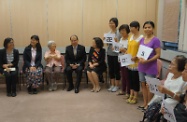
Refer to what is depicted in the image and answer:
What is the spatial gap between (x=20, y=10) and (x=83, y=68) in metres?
2.17

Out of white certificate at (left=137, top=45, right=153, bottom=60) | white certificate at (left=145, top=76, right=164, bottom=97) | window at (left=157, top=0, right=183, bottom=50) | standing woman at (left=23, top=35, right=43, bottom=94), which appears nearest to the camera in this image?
white certificate at (left=145, top=76, right=164, bottom=97)

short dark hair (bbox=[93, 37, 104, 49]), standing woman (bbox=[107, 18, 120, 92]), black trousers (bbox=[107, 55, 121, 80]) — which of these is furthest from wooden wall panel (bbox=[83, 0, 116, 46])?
black trousers (bbox=[107, 55, 121, 80])

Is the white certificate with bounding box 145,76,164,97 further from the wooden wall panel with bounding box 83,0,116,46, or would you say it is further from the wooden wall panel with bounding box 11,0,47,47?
the wooden wall panel with bounding box 11,0,47,47

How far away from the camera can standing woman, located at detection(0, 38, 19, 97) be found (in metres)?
4.66

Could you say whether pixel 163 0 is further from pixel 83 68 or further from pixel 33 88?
pixel 33 88

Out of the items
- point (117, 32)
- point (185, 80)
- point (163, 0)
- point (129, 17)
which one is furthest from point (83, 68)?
point (185, 80)

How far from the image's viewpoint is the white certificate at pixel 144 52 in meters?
3.28

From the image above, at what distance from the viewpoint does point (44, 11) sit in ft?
18.3

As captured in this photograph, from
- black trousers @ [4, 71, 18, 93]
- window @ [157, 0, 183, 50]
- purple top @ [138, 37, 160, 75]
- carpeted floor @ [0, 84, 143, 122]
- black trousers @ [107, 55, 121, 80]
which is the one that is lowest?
carpeted floor @ [0, 84, 143, 122]

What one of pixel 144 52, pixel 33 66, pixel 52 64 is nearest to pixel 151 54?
pixel 144 52

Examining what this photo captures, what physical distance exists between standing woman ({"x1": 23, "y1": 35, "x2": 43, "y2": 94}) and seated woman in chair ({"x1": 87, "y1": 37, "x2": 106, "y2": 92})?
3.67ft

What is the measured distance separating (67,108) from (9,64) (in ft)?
6.13

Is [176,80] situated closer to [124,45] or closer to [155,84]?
[155,84]

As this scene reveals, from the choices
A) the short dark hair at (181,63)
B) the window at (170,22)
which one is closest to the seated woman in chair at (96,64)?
the window at (170,22)
